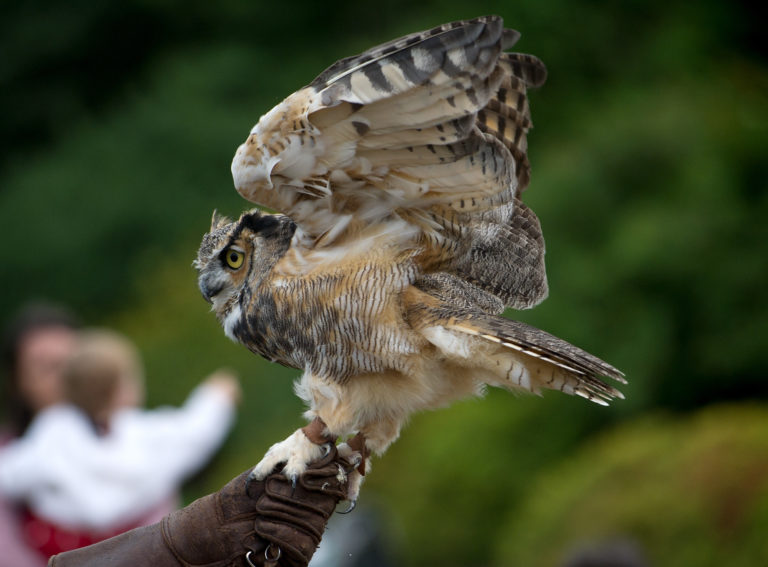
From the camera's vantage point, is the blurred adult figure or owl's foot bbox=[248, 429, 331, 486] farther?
the blurred adult figure

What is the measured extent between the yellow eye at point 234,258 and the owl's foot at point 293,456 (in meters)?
0.51

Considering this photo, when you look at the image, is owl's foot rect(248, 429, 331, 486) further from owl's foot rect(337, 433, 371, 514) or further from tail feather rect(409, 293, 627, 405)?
tail feather rect(409, 293, 627, 405)

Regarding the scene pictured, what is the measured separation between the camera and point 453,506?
282 inches

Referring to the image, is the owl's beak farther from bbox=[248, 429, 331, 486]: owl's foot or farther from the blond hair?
the blond hair

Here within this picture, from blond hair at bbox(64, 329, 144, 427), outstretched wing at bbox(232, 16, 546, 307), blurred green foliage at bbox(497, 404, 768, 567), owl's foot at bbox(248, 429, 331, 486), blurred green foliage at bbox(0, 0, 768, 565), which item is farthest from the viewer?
blurred green foliage at bbox(0, 0, 768, 565)

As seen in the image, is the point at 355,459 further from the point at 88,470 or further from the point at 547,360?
the point at 88,470

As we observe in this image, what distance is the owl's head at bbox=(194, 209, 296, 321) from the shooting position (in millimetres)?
2967

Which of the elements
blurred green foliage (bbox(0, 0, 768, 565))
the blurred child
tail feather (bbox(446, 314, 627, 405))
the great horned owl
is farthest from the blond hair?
tail feather (bbox(446, 314, 627, 405))

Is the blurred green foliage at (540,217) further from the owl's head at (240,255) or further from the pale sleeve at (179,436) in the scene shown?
the owl's head at (240,255)

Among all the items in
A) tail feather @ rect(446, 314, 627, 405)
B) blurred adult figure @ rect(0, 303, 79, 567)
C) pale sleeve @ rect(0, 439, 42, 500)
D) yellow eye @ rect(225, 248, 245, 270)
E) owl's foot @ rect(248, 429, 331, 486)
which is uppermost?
blurred adult figure @ rect(0, 303, 79, 567)

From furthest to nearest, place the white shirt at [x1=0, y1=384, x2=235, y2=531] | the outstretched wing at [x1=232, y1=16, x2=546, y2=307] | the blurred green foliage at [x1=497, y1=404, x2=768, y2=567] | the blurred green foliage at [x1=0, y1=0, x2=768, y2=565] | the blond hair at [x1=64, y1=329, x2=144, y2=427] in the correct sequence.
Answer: the blurred green foliage at [x1=0, y1=0, x2=768, y2=565]
the blurred green foliage at [x1=497, y1=404, x2=768, y2=567]
the blond hair at [x1=64, y1=329, x2=144, y2=427]
the white shirt at [x1=0, y1=384, x2=235, y2=531]
the outstretched wing at [x1=232, y1=16, x2=546, y2=307]

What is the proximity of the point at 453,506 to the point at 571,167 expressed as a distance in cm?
259

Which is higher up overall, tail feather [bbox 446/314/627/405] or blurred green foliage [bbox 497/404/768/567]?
A: blurred green foliage [bbox 497/404/768/567]

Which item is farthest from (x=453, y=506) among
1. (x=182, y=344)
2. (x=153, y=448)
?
(x=182, y=344)
